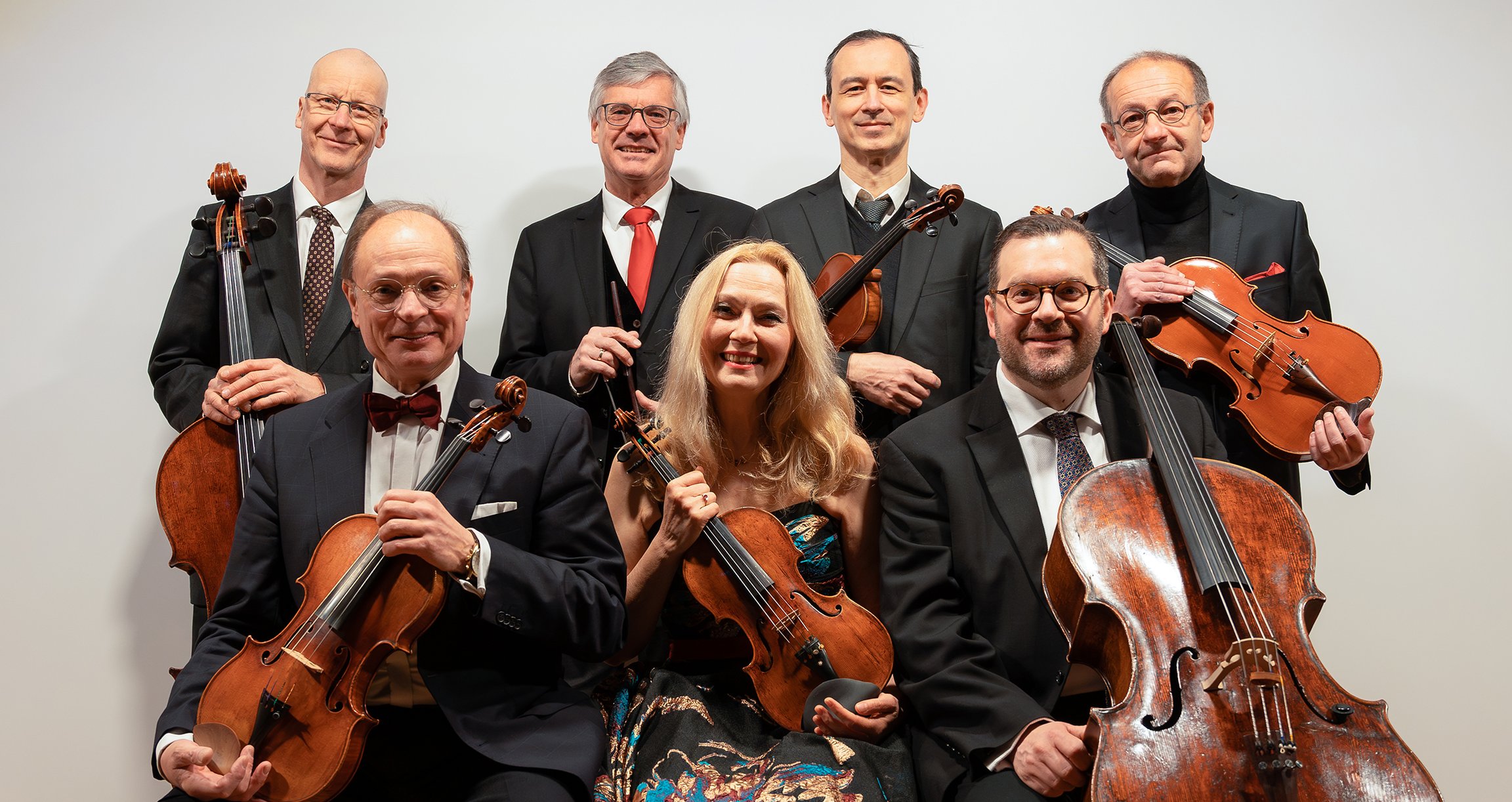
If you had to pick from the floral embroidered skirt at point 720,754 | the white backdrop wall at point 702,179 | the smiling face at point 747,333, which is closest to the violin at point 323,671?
the floral embroidered skirt at point 720,754

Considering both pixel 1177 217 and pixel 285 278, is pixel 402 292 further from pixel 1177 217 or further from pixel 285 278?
pixel 1177 217

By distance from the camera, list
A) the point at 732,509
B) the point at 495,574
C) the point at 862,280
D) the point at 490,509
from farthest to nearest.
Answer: the point at 862,280 < the point at 732,509 < the point at 490,509 < the point at 495,574

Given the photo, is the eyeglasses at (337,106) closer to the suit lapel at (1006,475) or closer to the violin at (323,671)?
the violin at (323,671)

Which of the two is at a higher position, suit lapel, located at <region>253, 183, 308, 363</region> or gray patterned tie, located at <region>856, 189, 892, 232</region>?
gray patterned tie, located at <region>856, 189, 892, 232</region>

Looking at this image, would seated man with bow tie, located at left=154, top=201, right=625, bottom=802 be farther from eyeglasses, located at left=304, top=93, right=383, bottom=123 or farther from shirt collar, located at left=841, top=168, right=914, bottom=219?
shirt collar, located at left=841, top=168, right=914, bottom=219

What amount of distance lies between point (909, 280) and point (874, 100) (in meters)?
0.51

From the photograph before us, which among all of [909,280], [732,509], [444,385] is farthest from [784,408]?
[444,385]

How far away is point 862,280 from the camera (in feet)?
8.92

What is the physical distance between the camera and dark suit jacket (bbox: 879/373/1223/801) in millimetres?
2061

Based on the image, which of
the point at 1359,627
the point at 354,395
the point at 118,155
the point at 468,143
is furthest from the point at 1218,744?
the point at 118,155

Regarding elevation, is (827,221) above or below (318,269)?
above

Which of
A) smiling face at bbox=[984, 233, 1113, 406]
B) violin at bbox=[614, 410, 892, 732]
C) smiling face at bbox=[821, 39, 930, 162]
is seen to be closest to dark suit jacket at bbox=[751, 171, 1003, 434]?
smiling face at bbox=[821, 39, 930, 162]

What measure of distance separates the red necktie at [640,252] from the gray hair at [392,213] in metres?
0.82

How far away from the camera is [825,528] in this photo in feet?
8.11
